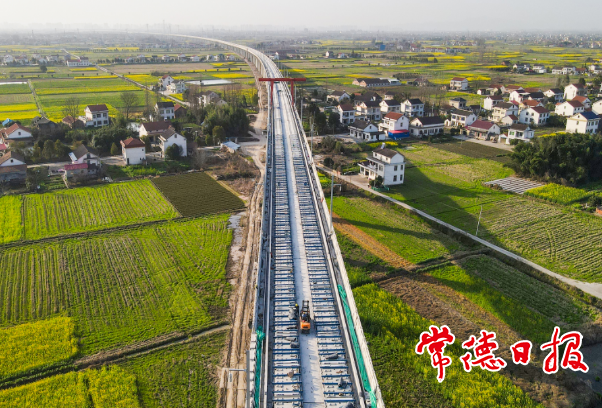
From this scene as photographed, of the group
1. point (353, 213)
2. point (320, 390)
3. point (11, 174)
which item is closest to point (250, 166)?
point (353, 213)

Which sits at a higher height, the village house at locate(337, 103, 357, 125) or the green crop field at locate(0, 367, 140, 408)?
the village house at locate(337, 103, 357, 125)

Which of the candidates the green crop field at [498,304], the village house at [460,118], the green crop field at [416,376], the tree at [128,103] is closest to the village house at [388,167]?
the green crop field at [498,304]

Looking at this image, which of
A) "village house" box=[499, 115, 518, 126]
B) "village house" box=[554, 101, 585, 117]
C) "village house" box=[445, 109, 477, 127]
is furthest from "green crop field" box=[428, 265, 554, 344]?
"village house" box=[554, 101, 585, 117]

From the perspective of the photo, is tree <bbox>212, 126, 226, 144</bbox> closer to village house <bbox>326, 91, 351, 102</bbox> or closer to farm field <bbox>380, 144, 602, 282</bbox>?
farm field <bbox>380, 144, 602, 282</bbox>

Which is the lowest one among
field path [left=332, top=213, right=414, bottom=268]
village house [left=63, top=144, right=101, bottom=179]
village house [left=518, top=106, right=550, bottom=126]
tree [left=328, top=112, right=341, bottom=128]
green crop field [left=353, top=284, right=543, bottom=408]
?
green crop field [left=353, top=284, right=543, bottom=408]

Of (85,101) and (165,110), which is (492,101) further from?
(85,101)

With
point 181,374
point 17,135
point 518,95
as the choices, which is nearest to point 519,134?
point 518,95
